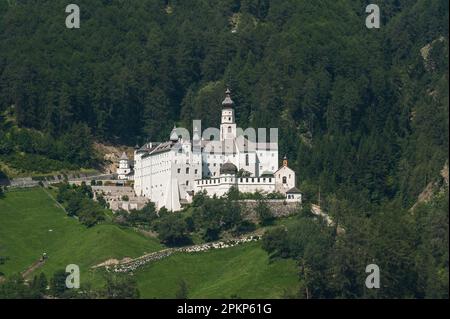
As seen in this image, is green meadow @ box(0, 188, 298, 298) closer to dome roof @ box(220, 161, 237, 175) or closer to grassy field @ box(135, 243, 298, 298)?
grassy field @ box(135, 243, 298, 298)

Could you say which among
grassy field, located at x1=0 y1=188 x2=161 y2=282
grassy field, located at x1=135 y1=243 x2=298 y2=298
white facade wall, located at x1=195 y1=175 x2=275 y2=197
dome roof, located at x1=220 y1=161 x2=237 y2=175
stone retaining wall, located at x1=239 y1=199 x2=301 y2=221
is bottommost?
grassy field, located at x1=135 y1=243 x2=298 y2=298

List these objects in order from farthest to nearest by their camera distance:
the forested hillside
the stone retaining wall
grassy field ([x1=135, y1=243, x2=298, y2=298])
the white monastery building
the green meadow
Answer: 1. the forested hillside
2. the white monastery building
3. the stone retaining wall
4. the green meadow
5. grassy field ([x1=135, y1=243, x2=298, y2=298])

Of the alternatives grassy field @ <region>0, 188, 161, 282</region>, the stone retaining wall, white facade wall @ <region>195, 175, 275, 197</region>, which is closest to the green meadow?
grassy field @ <region>0, 188, 161, 282</region>

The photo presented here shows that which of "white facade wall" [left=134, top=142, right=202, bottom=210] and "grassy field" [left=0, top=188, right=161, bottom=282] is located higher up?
"white facade wall" [left=134, top=142, right=202, bottom=210]

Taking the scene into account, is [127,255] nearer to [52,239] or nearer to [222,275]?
[222,275]
